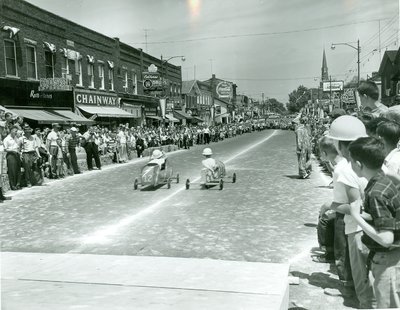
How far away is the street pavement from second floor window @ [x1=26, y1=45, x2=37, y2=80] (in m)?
13.5

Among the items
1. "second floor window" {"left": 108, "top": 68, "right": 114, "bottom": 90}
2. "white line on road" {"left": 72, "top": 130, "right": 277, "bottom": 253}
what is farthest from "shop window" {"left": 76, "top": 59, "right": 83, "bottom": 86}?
"white line on road" {"left": 72, "top": 130, "right": 277, "bottom": 253}

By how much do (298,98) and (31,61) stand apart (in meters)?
118

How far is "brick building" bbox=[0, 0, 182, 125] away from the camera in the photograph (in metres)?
24.2

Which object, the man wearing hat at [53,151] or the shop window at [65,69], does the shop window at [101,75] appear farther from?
the man wearing hat at [53,151]

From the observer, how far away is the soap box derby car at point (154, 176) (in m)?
12.6

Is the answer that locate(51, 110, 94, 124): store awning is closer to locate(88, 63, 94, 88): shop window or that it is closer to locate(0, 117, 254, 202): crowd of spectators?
locate(0, 117, 254, 202): crowd of spectators

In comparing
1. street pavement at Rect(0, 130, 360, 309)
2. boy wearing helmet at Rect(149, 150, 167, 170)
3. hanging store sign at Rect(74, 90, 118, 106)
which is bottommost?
street pavement at Rect(0, 130, 360, 309)

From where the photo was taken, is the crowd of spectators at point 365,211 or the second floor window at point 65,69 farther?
the second floor window at point 65,69

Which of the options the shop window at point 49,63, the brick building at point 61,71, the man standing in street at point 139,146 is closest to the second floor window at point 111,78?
the brick building at point 61,71

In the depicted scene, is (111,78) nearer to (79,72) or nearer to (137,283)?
(79,72)

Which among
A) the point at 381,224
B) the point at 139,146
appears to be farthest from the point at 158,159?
the point at 139,146

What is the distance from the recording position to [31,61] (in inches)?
1025

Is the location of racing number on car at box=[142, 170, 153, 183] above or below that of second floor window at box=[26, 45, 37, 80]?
below

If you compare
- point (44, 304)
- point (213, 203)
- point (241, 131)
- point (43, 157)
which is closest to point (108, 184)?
point (43, 157)
